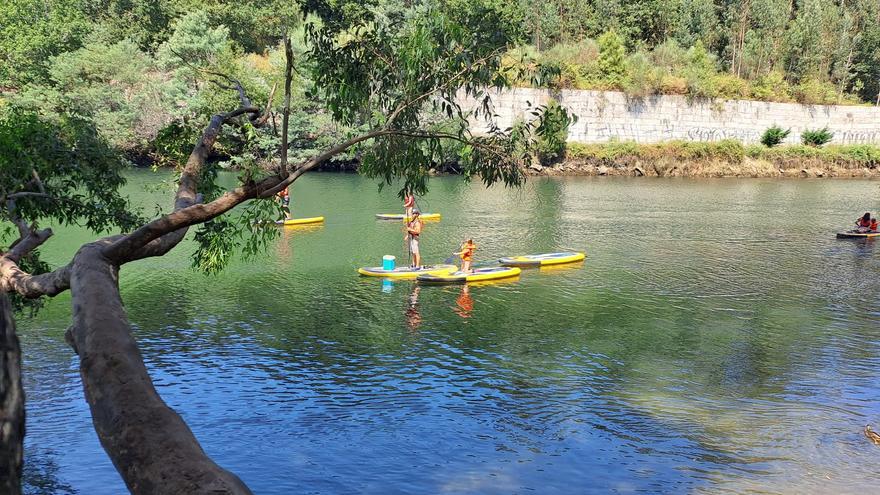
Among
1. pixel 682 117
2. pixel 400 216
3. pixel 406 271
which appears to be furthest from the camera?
pixel 682 117

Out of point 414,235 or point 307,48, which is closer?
point 414,235

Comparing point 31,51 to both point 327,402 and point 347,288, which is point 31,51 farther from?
point 327,402

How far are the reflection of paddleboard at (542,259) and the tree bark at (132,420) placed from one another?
2079 centimetres

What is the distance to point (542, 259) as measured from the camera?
25547 mm

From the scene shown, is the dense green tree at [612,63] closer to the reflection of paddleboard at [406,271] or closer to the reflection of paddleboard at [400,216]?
the reflection of paddleboard at [400,216]

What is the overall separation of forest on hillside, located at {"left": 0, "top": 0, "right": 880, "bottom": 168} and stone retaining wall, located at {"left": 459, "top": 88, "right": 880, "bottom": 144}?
832 millimetres

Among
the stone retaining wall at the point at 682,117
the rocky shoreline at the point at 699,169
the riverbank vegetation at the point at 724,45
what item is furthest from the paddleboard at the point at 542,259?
the riverbank vegetation at the point at 724,45

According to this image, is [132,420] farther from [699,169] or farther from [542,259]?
[699,169]

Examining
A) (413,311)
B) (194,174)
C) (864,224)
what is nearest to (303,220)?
(413,311)

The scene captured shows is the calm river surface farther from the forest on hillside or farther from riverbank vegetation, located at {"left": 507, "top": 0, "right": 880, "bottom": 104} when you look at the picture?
riverbank vegetation, located at {"left": 507, "top": 0, "right": 880, "bottom": 104}

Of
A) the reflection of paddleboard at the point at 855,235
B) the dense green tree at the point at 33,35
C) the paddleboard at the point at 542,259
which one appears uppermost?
the dense green tree at the point at 33,35

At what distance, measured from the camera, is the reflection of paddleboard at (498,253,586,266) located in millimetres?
25250

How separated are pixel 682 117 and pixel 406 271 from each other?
42.1 metres

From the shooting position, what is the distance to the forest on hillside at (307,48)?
53344mm
